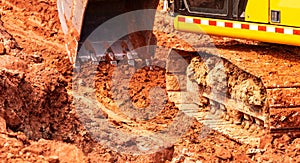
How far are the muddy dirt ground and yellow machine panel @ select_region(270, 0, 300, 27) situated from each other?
31.5 inches

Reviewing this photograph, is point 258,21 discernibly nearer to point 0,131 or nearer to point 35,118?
point 35,118

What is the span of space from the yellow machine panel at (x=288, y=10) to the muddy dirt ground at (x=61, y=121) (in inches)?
31.5

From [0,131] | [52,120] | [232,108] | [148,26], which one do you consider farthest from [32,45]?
[0,131]

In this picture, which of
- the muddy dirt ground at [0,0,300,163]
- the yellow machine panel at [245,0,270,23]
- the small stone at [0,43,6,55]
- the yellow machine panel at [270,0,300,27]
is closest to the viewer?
the muddy dirt ground at [0,0,300,163]

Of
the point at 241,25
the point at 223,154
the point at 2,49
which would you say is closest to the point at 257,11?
the point at 241,25

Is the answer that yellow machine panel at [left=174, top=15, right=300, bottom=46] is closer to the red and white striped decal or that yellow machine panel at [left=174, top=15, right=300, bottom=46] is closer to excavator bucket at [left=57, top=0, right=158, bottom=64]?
the red and white striped decal

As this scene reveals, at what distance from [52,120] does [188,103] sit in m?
2.00

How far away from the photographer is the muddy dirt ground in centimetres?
533

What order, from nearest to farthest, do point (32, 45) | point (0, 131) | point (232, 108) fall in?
point (0, 131)
point (232, 108)
point (32, 45)

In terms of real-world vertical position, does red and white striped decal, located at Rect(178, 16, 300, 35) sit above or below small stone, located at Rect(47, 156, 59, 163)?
above

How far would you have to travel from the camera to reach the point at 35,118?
6230 mm

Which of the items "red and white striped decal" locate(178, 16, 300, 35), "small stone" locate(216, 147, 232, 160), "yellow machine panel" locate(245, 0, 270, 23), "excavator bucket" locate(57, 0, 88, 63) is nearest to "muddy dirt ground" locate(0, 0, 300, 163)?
"small stone" locate(216, 147, 232, 160)

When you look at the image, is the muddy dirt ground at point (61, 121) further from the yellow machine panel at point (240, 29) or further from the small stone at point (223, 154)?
the yellow machine panel at point (240, 29)

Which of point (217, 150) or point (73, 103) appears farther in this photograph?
point (73, 103)
